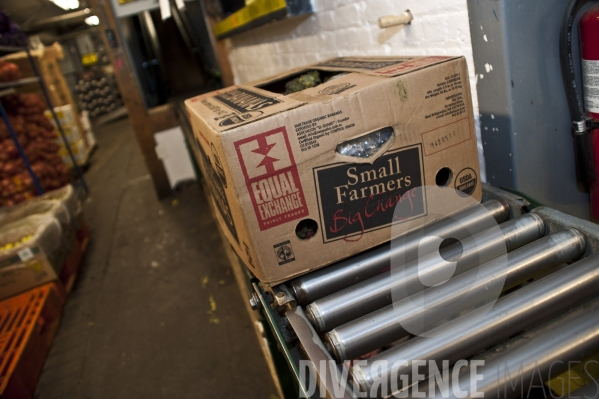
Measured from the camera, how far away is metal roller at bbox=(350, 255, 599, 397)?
2.10 feet

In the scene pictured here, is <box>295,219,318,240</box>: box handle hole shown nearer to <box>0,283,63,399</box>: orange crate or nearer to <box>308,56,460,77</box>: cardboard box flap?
<box>308,56,460,77</box>: cardboard box flap

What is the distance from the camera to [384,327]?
716 mm

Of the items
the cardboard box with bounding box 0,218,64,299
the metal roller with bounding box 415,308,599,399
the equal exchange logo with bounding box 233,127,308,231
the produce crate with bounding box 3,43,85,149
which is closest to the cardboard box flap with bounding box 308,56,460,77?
the equal exchange logo with bounding box 233,127,308,231

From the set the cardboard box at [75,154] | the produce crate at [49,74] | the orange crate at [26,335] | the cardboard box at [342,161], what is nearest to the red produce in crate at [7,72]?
the produce crate at [49,74]

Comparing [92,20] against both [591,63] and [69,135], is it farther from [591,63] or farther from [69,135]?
[591,63]

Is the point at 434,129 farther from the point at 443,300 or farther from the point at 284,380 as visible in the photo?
the point at 284,380

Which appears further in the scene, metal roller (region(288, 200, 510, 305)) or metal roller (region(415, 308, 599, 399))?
metal roller (region(288, 200, 510, 305))

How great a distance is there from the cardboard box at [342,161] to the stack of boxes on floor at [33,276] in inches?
65.5

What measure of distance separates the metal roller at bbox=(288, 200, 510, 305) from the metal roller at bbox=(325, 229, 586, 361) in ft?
0.45

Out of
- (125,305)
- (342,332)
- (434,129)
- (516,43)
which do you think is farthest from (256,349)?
(516,43)

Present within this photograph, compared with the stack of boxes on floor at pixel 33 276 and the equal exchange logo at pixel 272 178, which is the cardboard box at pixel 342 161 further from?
the stack of boxes on floor at pixel 33 276

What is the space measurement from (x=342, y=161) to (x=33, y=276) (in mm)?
2501

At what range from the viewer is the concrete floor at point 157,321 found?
1774mm

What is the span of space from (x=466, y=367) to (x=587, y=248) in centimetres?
39
